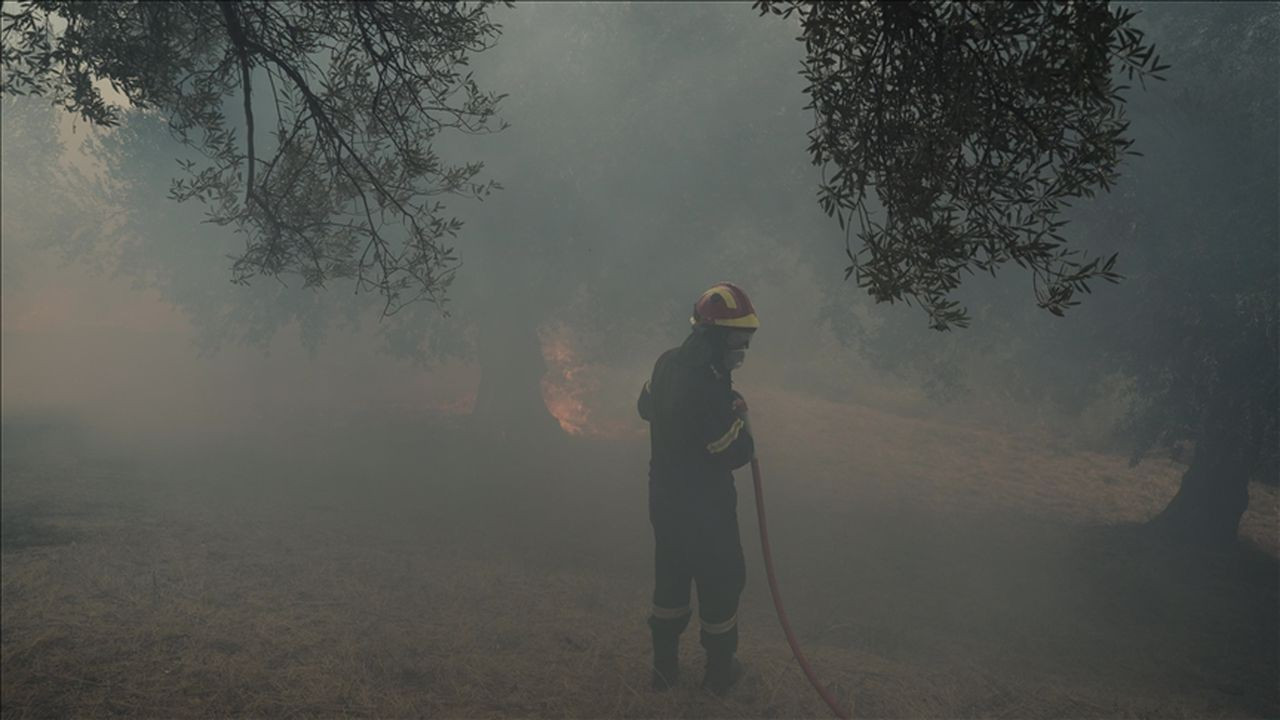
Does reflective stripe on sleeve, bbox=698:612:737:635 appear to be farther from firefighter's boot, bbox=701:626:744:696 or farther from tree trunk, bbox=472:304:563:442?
tree trunk, bbox=472:304:563:442

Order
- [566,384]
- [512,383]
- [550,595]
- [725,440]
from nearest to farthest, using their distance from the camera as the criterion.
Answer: [725,440], [550,595], [512,383], [566,384]

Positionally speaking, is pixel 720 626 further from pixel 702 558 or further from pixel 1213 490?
pixel 1213 490

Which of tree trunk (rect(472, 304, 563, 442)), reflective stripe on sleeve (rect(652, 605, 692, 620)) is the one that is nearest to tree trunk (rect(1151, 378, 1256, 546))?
reflective stripe on sleeve (rect(652, 605, 692, 620))

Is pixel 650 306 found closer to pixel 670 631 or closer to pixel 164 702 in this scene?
pixel 670 631

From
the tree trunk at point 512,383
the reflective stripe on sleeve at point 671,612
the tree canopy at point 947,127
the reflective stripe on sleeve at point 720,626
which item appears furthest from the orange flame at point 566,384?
the tree canopy at point 947,127

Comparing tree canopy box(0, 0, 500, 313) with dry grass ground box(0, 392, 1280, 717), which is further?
dry grass ground box(0, 392, 1280, 717)

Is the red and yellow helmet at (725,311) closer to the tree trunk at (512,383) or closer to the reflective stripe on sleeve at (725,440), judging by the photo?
the reflective stripe on sleeve at (725,440)

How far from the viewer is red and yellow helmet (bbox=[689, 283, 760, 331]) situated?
6742mm

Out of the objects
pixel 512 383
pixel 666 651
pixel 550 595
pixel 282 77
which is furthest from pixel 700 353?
pixel 512 383

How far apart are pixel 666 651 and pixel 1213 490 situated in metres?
9.52

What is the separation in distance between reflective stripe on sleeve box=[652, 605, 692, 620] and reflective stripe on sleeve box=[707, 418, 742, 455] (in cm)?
143

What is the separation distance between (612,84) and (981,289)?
8.28m

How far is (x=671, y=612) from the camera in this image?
22.6 feet

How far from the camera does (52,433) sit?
1920cm
